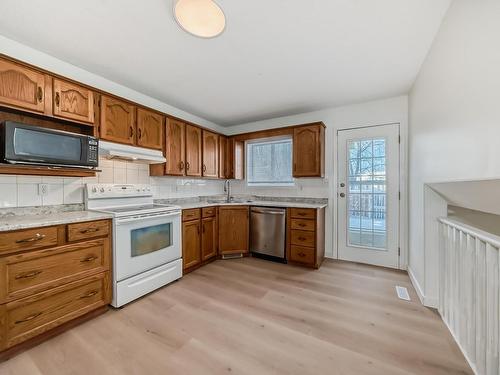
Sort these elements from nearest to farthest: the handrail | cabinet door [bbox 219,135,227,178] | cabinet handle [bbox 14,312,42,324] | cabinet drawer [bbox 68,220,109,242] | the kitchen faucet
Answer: the handrail → cabinet handle [bbox 14,312,42,324] → cabinet drawer [bbox 68,220,109,242] → cabinet door [bbox 219,135,227,178] → the kitchen faucet

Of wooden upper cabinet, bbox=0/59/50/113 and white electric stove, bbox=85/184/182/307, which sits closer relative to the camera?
wooden upper cabinet, bbox=0/59/50/113

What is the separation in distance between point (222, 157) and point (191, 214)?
1342 mm

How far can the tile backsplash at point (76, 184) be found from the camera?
6.07ft

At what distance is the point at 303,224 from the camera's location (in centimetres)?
301

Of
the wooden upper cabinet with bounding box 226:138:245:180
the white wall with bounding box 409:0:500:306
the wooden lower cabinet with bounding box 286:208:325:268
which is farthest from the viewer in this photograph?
the wooden upper cabinet with bounding box 226:138:245:180

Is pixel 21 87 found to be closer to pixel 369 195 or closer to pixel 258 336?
pixel 258 336

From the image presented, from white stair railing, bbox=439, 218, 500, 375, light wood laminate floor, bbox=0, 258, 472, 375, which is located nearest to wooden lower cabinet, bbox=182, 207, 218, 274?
light wood laminate floor, bbox=0, 258, 472, 375

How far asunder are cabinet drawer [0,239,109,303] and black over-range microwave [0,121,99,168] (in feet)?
2.33

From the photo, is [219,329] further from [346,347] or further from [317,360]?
[346,347]

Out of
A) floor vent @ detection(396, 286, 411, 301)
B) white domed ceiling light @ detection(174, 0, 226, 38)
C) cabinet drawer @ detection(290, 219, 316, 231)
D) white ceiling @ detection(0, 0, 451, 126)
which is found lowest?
floor vent @ detection(396, 286, 411, 301)

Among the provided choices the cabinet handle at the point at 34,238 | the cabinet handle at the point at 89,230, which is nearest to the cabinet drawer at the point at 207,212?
the cabinet handle at the point at 89,230

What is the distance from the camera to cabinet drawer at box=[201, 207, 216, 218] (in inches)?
122

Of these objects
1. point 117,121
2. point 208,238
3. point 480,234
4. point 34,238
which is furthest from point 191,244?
point 480,234

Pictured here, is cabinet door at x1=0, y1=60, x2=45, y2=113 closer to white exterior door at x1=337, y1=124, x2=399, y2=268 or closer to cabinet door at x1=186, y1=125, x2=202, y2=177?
cabinet door at x1=186, y1=125, x2=202, y2=177
